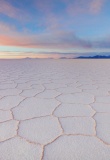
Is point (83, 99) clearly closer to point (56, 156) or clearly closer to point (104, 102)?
point (104, 102)

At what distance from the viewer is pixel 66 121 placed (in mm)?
1232

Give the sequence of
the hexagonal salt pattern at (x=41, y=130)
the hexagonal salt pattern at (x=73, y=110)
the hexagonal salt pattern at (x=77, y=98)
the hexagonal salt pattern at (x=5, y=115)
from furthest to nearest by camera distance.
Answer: the hexagonal salt pattern at (x=77, y=98) < the hexagonal salt pattern at (x=73, y=110) < the hexagonal salt pattern at (x=5, y=115) < the hexagonal salt pattern at (x=41, y=130)

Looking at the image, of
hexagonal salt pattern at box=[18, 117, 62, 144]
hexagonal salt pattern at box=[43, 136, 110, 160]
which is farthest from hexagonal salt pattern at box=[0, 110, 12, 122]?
hexagonal salt pattern at box=[43, 136, 110, 160]

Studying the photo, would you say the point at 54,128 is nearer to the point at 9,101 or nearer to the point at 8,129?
the point at 8,129

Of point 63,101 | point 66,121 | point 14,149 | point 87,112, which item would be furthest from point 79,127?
point 63,101

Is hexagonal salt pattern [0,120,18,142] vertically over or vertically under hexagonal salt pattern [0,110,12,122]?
over

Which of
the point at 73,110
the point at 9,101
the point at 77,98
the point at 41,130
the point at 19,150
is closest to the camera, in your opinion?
the point at 19,150

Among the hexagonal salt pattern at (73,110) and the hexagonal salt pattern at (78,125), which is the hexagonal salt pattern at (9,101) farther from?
the hexagonal salt pattern at (78,125)

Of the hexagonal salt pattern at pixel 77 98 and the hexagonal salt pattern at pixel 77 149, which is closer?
the hexagonal salt pattern at pixel 77 149

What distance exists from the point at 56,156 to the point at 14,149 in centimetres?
22

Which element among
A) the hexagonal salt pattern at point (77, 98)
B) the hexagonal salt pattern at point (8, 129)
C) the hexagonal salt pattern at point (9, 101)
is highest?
the hexagonal salt pattern at point (8, 129)

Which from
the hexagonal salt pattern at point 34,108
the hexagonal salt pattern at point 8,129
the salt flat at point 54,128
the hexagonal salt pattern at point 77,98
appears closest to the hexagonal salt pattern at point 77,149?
the salt flat at point 54,128

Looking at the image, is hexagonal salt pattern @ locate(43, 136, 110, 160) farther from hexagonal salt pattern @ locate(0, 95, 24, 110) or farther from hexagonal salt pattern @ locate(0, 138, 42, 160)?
→ hexagonal salt pattern @ locate(0, 95, 24, 110)

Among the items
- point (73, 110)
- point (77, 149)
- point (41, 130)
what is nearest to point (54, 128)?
point (41, 130)
